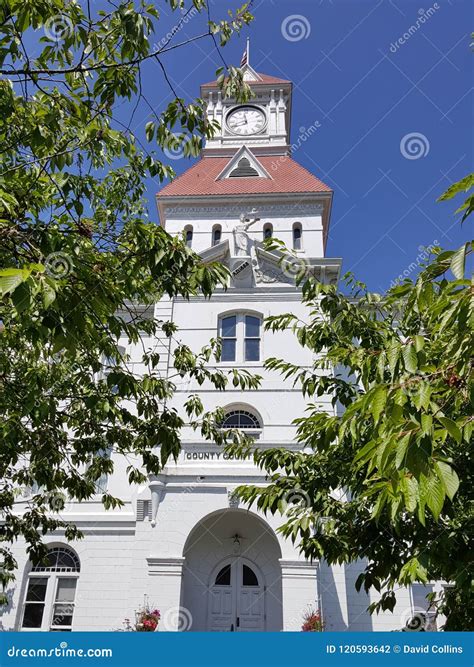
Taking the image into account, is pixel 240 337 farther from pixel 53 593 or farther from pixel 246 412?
pixel 53 593

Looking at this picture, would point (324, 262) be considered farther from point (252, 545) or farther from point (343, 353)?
point (343, 353)

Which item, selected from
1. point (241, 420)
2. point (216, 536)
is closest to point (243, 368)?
point (241, 420)

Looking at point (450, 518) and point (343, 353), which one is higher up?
point (343, 353)

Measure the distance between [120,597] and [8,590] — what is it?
3.31 meters

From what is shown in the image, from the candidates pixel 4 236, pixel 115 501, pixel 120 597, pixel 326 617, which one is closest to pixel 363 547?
pixel 4 236

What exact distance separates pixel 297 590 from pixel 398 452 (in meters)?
13.1

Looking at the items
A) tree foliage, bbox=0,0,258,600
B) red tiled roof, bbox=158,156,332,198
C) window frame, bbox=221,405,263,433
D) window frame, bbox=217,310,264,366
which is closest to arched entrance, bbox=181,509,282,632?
window frame, bbox=221,405,263,433

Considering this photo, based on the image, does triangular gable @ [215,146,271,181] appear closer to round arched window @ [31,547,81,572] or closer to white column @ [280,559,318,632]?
round arched window @ [31,547,81,572]

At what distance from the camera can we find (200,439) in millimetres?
16500

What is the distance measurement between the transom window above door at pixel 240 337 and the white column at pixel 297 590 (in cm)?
664

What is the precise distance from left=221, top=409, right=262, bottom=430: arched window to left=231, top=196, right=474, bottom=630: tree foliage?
919 centimetres

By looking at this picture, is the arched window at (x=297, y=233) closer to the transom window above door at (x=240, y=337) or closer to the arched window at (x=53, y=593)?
the transom window above door at (x=240, y=337)

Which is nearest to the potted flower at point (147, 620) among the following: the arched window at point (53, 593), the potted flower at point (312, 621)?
the arched window at point (53, 593)

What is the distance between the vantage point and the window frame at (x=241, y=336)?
18.0m
